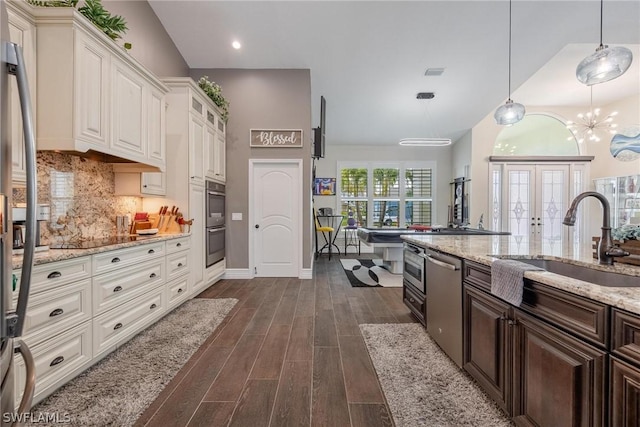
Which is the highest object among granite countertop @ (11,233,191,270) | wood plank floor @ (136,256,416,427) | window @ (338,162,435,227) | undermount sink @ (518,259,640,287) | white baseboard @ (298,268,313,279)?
window @ (338,162,435,227)

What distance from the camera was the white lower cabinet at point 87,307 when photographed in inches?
64.2

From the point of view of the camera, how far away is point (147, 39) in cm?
373

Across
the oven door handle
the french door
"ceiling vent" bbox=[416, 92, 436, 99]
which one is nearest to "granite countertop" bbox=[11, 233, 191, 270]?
the oven door handle

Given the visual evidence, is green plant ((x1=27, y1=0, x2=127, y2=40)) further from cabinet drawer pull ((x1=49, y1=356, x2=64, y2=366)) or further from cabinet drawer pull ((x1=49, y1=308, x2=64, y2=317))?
cabinet drawer pull ((x1=49, y1=356, x2=64, y2=366))

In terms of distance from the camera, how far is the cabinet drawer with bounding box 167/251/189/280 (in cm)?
307

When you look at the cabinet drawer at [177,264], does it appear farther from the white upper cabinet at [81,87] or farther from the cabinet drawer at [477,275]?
the cabinet drawer at [477,275]

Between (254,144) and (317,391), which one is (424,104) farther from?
(317,391)

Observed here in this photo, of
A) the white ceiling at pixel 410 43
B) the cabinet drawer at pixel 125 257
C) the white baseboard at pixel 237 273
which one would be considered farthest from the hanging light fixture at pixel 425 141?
the cabinet drawer at pixel 125 257

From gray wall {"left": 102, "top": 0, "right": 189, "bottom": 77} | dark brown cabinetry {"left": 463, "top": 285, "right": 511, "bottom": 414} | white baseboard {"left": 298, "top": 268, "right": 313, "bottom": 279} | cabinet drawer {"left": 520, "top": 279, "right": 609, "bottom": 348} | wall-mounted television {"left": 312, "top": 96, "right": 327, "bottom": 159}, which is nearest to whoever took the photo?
cabinet drawer {"left": 520, "top": 279, "right": 609, "bottom": 348}

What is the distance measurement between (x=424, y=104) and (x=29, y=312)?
6626 millimetres

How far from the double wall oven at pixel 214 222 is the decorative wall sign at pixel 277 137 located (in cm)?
102

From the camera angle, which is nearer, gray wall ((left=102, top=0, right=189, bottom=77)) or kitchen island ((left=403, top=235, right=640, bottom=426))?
kitchen island ((left=403, top=235, right=640, bottom=426))

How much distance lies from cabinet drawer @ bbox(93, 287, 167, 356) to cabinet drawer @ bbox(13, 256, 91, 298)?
383 millimetres

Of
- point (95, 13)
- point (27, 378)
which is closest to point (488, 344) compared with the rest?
point (27, 378)
